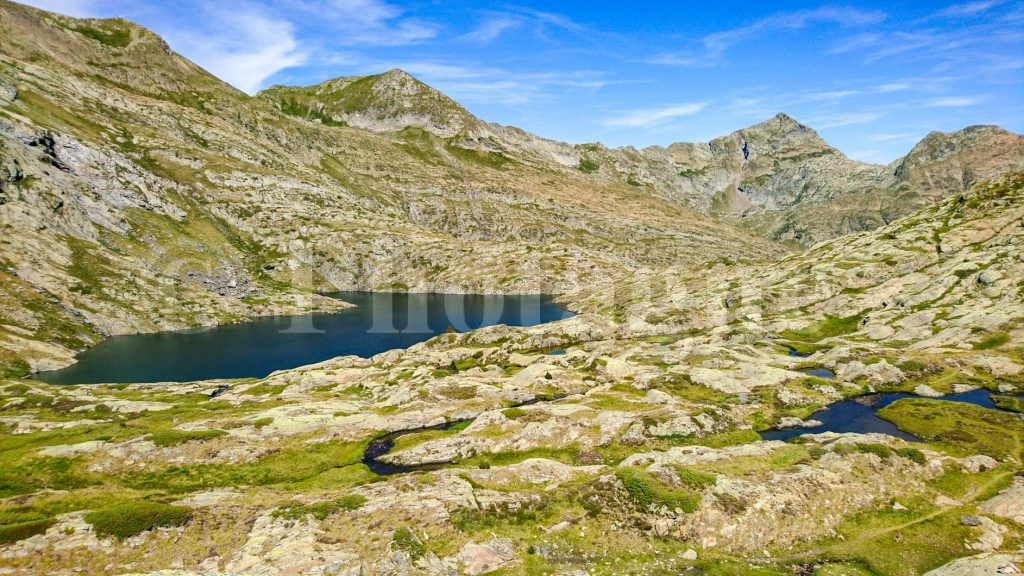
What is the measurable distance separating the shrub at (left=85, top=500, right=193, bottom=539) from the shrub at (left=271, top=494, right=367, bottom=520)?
A: 702 centimetres

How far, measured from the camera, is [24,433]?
68375 millimetres

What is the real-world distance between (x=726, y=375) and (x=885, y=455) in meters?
42.3

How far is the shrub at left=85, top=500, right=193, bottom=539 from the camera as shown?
1330 inches

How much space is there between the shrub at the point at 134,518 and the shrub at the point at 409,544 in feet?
56.0

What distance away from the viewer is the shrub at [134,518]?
3378 cm

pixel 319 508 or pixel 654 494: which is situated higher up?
pixel 654 494

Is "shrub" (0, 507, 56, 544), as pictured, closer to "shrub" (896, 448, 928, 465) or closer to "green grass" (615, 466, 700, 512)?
"green grass" (615, 466, 700, 512)

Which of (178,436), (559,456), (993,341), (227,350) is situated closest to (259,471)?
(178,436)

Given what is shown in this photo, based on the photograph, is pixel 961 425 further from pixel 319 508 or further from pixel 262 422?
pixel 262 422

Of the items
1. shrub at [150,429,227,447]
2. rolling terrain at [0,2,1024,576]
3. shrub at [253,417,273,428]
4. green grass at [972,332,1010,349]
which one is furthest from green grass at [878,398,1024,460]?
shrub at [150,429,227,447]

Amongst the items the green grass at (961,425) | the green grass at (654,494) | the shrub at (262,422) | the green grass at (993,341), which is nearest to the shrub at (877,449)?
the green grass at (961,425)

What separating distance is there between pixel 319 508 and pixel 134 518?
12971mm

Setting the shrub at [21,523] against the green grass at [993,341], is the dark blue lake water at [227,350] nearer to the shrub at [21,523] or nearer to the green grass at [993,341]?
the shrub at [21,523]

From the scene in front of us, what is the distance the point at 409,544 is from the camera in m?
34.2
